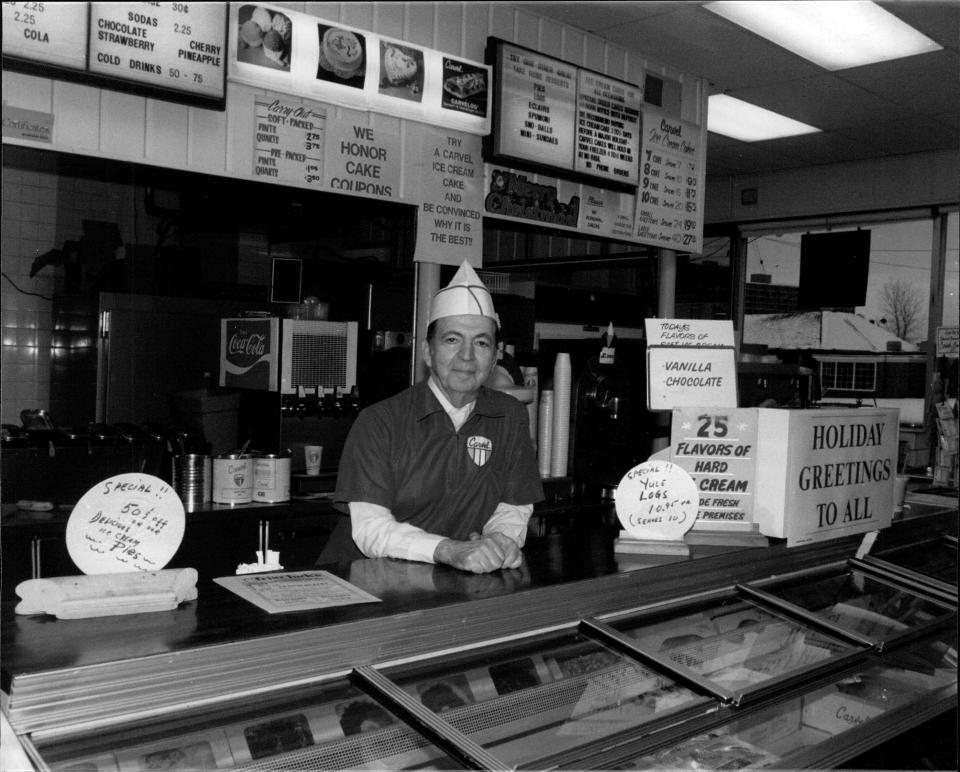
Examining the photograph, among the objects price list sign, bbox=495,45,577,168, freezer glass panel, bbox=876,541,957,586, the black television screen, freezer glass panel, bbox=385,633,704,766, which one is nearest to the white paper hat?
freezer glass panel, bbox=385,633,704,766

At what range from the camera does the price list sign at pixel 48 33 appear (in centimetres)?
272

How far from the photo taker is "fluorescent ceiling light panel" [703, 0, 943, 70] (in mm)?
4176

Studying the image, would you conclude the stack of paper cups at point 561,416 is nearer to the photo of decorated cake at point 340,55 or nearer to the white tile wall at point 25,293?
the photo of decorated cake at point 340,55

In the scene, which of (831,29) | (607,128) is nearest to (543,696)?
(607,128)

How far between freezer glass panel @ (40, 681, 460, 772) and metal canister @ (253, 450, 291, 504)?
224 centimetres

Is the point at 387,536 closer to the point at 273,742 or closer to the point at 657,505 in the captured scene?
the point at 657,505

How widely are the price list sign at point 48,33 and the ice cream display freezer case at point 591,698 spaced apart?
7.23 feet

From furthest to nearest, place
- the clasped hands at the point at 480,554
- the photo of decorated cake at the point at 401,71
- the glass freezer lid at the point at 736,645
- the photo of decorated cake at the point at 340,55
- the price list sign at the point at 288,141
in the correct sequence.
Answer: the photo of decorated cake at the point at 401,71 → the photo of decorated cake at the point at 340,55 → the price list sign at the point at 288,141 → the clasped hands at the point at 480,554 → the glass freezer lid at the point at 736,645

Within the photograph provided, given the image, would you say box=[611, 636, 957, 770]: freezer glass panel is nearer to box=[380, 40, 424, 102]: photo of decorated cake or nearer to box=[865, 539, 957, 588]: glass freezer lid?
box=[865, 539, 957, 588]: glass freezer lid

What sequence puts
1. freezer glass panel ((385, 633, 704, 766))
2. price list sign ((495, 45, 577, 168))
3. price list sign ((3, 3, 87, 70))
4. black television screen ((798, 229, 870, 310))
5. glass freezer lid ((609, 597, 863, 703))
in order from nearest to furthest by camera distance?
freezer glass panel ((385, 633, 704, 766))
glass freezer lid ((609, 597, 863, 703))
price list sign ((3, 3, 87, 70))
price list sign ((495, 45, 577, 168))
black television screen ((798, 229, 870, 310))

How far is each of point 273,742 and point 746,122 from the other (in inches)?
232

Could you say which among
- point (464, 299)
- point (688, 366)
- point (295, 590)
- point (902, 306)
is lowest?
point (295, 590)

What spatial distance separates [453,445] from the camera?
2.55 meters

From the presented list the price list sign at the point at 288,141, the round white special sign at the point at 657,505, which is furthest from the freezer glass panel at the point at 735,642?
the price list sign at the point at 288,141
